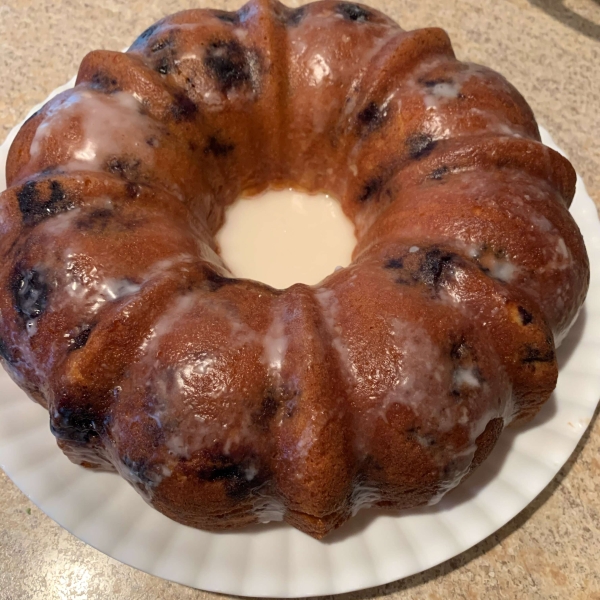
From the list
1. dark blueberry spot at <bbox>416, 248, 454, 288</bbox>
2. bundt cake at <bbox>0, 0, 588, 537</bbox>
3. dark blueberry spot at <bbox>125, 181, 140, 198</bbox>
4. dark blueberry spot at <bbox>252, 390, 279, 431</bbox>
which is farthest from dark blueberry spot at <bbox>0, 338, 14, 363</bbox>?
dark blueberry spot at <bbox>416, 248, 454, 288</bbox>

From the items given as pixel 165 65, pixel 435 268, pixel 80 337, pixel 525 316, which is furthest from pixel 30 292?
pixel 525 316

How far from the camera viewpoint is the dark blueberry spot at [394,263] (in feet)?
3.55

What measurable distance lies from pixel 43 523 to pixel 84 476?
0.70 feet

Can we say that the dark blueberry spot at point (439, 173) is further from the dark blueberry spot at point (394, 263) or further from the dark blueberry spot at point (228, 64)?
the dark blueberry spot at point (228, 64)

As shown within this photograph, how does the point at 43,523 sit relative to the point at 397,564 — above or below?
below

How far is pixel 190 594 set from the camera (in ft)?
4.02

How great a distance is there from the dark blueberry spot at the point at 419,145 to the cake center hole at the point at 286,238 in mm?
278

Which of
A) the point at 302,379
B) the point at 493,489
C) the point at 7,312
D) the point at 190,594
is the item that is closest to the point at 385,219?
the point at 302,379

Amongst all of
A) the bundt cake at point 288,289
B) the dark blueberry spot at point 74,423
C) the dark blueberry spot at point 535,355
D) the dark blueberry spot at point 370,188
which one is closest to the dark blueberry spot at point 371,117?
the bundt cake at point 288,289

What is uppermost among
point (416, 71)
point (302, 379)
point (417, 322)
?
point (416, 71)

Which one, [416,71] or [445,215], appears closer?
[445,215]

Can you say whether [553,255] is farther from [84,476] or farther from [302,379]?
[84,476]

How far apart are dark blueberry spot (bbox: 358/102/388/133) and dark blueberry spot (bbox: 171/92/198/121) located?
0.38 m

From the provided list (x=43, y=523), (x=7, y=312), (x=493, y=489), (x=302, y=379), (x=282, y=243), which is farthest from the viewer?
(x=282, y=243)
